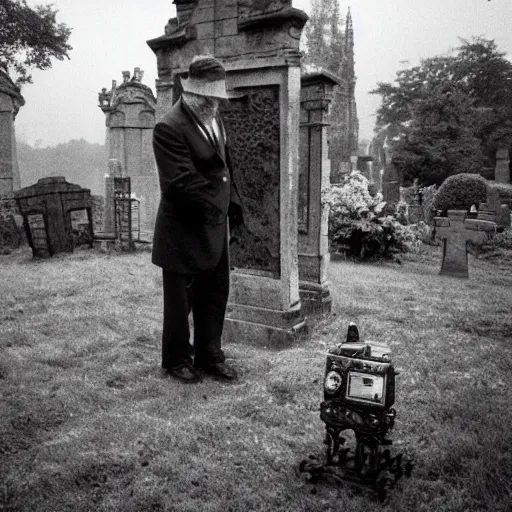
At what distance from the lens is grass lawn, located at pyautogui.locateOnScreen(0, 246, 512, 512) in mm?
2438

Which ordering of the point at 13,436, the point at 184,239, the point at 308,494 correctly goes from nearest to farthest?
the point at 308,494 < the point at 13,436 < the point at 184,239

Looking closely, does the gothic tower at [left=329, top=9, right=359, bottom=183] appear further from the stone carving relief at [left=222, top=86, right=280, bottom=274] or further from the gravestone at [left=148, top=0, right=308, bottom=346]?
the stone carving relief at [left=222, top=86, right=280, bottom=274]

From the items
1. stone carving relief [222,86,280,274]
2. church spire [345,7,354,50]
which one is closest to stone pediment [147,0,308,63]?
stone carving relief [222,86,280,274]

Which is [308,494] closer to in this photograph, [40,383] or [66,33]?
[40,383]

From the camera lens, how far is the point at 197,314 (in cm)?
403

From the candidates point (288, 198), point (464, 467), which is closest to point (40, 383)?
point (288, 198)

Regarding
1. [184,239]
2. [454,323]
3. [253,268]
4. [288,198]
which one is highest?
[288,198]

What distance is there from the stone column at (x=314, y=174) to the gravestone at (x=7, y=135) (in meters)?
10.4

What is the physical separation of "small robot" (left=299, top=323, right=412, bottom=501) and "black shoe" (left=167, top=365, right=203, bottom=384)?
4.80 ft

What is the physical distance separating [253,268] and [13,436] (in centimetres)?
267

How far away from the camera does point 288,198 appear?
4.68 m

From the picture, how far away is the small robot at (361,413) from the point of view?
2420mm

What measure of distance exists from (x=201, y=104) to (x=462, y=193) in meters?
16.7

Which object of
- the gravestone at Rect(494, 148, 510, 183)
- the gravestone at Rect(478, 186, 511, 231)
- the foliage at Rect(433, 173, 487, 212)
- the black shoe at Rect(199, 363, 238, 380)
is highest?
the gravestone at Rect(494, 148, 510, 183)
